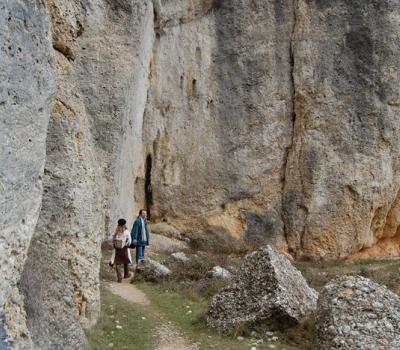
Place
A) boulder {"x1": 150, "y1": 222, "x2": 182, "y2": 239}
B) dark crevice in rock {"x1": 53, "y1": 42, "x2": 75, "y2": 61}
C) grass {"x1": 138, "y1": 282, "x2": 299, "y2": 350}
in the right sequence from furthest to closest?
boulder {"x1": 150, "y1": 222, "x2": 182, "y2": 239}
dark crevice in rock {"x1": 53, "y1": 42, "x2": 75, "y2": 61}
grass {"x1": 138, "y1": 282, "x2": 299, "y2": 350}

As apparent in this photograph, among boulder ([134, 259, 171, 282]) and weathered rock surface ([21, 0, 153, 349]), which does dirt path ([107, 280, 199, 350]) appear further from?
weathered rock surface ([21, 0, 153, 349])

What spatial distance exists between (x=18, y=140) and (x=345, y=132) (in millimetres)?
17140

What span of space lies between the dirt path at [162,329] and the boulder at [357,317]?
6.38ft

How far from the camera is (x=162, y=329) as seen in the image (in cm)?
833

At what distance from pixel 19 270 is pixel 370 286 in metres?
4.72

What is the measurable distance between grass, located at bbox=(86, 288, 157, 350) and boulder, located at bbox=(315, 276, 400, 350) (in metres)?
2.51

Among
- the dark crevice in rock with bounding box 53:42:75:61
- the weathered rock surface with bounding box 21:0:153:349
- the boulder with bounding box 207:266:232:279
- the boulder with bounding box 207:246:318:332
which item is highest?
the dark crevice in rock with bounding box 53:42:75:61

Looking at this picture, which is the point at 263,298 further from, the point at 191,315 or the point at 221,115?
the point at 221,115

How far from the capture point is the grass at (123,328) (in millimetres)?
7277

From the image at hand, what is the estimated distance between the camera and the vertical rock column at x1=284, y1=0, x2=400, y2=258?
20047 millimetres

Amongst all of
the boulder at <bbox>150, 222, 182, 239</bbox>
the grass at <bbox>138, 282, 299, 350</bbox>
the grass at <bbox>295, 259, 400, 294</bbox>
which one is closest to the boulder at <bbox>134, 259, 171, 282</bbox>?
the grass at <bbox>138, 282, 299, 350</bbox>

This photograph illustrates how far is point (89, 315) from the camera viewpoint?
7.55 m

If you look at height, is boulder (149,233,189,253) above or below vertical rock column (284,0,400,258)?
below

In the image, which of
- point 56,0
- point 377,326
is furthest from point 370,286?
point 56,0
